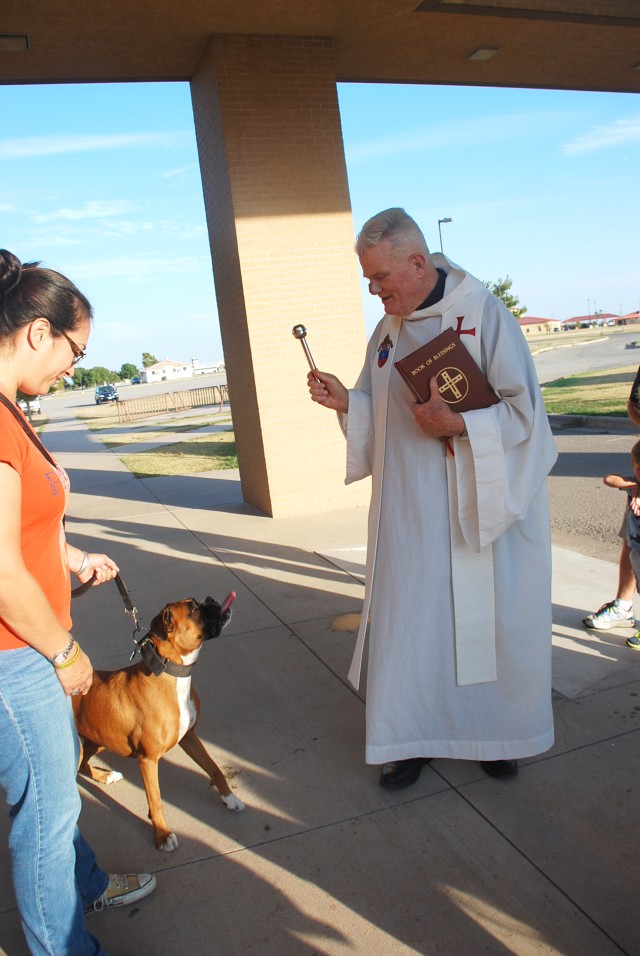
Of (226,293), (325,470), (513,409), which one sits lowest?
(325,470)

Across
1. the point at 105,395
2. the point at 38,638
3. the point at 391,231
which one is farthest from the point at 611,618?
the point at 105,395

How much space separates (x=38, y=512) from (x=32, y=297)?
1.76 ft

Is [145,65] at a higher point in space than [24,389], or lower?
higher

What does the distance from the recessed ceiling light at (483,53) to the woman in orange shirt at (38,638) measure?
7861 mm

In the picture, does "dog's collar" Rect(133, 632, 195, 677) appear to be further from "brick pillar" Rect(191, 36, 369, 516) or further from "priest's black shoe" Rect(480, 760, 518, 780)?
"brick pillar" Rect(191, 36, 369, 516)

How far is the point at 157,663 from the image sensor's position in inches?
109

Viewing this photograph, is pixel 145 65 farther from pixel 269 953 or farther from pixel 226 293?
pixel 269 953

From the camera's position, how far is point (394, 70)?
872 centimetres

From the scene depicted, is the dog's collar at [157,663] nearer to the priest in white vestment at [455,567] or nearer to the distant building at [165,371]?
the priest in white vestment at [455,567]

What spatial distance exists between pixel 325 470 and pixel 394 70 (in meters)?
4.60

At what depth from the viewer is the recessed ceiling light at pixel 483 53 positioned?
8312mm

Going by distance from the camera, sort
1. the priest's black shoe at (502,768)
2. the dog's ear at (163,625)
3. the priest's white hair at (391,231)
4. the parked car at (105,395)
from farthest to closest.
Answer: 1. the parked car at (105,395)
2. the priest's black shoe at (502,768)
3. the priest's white hair at (391,231)
4. the dog's ear at (163,625)

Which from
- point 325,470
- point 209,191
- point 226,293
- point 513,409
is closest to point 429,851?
point 513,409

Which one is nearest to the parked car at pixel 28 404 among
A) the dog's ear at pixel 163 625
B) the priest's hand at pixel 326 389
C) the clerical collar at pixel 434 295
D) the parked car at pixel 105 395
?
the dog's ear at pixel 163 625
